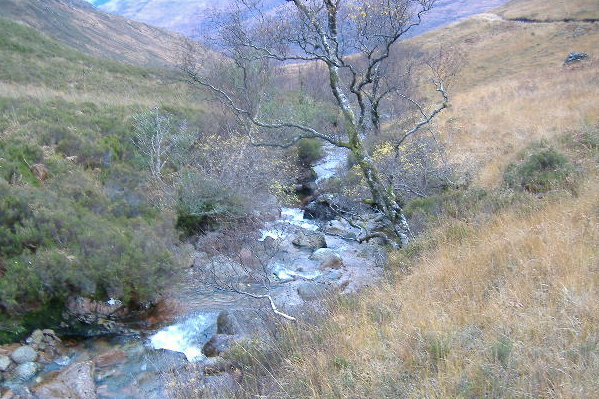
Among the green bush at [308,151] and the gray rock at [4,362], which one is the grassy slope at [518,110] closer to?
the green bush at [308,151]

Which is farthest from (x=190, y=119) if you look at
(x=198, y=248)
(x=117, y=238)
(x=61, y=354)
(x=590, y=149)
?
(x=590, y=149)

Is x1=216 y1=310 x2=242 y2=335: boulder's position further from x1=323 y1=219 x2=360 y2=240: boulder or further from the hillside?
x1=323 y1=219 x2=360 y2=240: boulder

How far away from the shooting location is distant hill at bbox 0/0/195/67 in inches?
2419

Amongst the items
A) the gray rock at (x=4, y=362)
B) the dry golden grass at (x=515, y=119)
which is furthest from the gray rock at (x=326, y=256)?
the gray rock at (x=4, y=362)

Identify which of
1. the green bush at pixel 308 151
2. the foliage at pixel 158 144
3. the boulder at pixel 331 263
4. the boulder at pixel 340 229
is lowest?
the boulder at pixel 331 263

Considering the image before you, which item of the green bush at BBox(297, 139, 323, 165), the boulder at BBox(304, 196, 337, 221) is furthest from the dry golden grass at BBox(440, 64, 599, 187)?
the green bush at BBox(297, 139, 323, 165)

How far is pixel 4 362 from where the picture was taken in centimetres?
680

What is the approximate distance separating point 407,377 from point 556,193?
4952 mm

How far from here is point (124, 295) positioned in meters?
8.61

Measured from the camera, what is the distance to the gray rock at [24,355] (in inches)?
275

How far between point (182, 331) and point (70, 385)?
219 centimetres

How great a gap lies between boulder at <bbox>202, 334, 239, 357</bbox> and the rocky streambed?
21 mm

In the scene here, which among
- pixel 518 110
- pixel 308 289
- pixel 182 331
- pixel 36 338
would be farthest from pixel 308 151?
pixel 36 338

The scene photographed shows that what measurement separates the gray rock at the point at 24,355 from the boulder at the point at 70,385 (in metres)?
0.65
